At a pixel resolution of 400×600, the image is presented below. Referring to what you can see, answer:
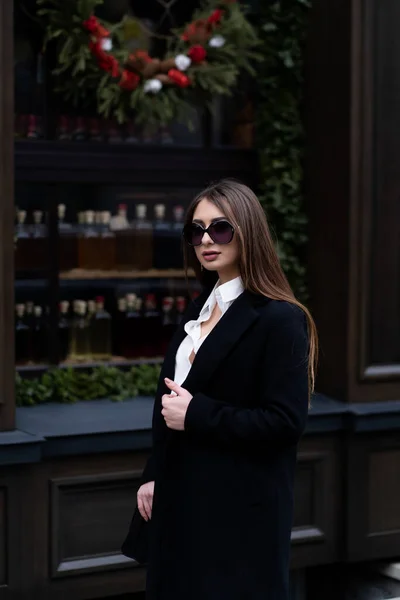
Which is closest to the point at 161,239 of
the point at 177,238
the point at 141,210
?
the point at 177,238

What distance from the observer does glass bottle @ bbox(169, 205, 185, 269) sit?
594 cm

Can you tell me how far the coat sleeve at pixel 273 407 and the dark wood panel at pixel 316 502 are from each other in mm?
2689

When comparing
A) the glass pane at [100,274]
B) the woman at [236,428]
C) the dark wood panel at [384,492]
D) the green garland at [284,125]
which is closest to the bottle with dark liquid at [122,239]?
the glass pane at [100,274]

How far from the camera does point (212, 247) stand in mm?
2859

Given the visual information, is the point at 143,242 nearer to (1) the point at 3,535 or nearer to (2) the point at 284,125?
(2) the point at 284,125

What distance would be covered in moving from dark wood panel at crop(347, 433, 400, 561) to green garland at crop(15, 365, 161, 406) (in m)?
1.28

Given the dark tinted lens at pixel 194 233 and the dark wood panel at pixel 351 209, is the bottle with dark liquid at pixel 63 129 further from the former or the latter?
the dark tinted lens at pixel 194 233

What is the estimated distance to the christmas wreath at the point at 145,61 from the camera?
5.29m

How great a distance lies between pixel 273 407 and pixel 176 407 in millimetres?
292

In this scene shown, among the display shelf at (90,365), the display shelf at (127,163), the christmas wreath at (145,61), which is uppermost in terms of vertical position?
the christmas wreath at (145,61)

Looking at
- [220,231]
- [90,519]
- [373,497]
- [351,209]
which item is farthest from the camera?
[373,497]

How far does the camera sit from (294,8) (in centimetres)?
572

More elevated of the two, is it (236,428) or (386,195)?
(386,195)

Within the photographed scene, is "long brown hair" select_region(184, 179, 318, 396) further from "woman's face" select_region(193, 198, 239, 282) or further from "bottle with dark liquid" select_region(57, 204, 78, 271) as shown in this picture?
"bottle with dark liquid" select_region(57, 204, 78, 271)
